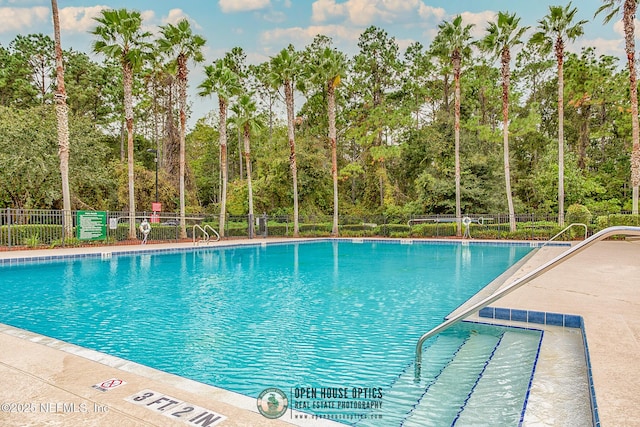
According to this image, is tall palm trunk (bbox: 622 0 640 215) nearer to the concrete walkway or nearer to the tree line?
the tree line

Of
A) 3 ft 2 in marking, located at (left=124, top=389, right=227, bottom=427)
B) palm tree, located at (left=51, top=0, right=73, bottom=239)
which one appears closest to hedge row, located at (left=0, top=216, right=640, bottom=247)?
palm tree, located at (left=51, top=0, right=73, bottom=239)

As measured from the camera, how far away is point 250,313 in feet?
19.9

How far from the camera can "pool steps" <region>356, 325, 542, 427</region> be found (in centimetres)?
293

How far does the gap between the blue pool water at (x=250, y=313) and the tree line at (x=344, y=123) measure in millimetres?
9139

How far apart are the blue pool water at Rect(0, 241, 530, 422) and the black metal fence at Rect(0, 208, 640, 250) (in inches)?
175

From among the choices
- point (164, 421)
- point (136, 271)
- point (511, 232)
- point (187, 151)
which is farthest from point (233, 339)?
point (187, 151)

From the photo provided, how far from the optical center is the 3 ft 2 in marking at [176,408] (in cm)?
238

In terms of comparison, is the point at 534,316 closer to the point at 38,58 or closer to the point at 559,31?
the point at 559,31

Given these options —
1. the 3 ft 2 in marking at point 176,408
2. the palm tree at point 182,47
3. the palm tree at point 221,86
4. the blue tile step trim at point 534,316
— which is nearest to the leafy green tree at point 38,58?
the palm tree at point 182,47

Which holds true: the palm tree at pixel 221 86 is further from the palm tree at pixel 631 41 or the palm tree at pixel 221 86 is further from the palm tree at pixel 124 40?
the palm tree at pixel 631 41

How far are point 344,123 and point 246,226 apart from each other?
41.6 ft

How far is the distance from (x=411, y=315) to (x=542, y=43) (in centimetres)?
1925

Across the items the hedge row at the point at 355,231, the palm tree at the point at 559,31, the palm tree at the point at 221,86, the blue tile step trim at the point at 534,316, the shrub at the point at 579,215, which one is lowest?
the blue tile step trim at the point at 534,316

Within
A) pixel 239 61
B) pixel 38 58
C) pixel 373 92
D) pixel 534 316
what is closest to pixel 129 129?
pixel 38 58
